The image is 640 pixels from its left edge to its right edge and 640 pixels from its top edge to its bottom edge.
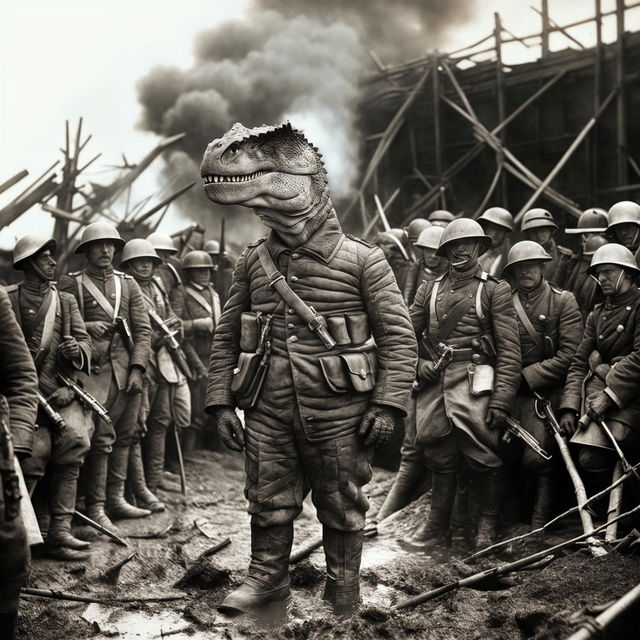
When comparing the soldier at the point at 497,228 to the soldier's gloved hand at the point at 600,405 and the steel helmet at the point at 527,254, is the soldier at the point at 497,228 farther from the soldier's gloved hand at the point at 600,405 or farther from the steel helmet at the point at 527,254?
the soldier's gloved hand at the point at 600,405

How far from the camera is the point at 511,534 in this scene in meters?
6.34

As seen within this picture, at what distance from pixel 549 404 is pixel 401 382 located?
7.07ft

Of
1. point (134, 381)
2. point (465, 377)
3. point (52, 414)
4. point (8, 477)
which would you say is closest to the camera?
point (8, 477)

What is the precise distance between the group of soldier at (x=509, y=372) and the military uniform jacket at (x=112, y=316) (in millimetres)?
2426

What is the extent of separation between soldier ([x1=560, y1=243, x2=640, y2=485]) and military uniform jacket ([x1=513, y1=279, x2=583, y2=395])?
19 cm

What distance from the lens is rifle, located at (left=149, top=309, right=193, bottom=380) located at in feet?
26.4

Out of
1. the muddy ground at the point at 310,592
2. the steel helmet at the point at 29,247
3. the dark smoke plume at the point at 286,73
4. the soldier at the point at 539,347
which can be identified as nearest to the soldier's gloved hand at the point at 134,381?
the muddy ground at the point at 310,592

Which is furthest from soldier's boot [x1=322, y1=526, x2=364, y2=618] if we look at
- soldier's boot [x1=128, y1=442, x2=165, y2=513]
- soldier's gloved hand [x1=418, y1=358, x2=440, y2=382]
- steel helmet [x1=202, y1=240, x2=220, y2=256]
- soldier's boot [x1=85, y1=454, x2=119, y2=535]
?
steel helmet [x1=202, y1=240, x2=220, y2=256]

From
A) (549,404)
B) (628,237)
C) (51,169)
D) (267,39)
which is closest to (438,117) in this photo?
(267,39)

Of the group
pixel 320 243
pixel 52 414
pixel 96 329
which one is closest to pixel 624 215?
pixel 320 243

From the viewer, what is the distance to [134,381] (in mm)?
7109

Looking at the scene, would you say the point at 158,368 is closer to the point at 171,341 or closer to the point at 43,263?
the point at 171,341

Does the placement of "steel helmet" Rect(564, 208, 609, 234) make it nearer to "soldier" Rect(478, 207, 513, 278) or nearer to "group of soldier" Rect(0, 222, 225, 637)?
"soldier" Rect(478, 207, 513, 278)

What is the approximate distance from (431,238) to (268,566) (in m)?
4.08
